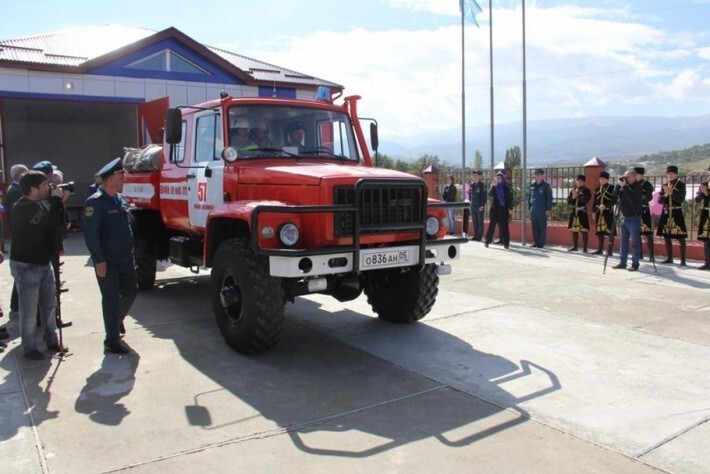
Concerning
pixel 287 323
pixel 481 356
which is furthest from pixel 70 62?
pixel 481 356

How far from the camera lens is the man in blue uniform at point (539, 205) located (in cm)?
1346

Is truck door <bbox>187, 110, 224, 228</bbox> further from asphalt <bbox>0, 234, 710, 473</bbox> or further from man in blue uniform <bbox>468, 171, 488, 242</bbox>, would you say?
man in blue uniform <bbox>468, 171, 488, 242</bbox>

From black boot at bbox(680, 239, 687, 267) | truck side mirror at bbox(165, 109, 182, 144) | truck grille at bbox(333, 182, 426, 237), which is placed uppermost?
truck side mirror at bbox(165, 109, 182, 144)

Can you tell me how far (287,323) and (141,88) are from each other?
41.3 ft

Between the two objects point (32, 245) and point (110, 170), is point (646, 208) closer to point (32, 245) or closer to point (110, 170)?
point (110, 170)

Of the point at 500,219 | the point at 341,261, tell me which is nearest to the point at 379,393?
the point at 341,261

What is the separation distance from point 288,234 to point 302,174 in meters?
0.60

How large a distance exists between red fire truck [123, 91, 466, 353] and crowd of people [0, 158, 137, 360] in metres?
0.81

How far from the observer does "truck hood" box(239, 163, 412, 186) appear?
542 centimetres

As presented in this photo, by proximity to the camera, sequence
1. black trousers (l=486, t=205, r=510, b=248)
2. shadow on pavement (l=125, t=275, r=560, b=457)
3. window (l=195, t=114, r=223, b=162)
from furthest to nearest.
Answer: black trousers (l=486, t=205, r=510, b=248)
window (l=195, t=114, r=223, b=162)
shadow on pavement (l=125, t=275, r=560, b=457)

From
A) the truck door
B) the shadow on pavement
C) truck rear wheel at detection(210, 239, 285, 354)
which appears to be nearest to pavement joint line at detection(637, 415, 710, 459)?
the shadow on pavement

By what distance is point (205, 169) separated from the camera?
6496mm

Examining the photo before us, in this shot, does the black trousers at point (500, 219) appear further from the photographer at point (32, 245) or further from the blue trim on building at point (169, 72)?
the photographer at point (32, 245)

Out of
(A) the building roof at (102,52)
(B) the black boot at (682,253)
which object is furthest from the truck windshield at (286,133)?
(A) the building roof at (102,52)
